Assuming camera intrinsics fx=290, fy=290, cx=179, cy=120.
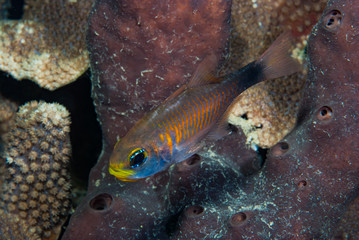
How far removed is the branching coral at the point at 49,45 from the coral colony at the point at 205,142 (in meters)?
0.02

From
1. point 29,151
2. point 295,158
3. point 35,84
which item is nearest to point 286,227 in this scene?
point 295,158

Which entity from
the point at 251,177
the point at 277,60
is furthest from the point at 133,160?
the point at 277,60

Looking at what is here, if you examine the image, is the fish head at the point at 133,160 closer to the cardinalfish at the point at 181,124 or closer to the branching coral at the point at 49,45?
the cardinalfish at the point at 181,124

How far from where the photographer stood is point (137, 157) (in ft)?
6.75

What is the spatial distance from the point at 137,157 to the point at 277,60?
5.17 feet

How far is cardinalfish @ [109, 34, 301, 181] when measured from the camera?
2.06 metres

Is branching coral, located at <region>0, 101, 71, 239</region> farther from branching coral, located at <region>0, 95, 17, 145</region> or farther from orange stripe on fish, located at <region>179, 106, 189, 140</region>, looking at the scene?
orange stripe on fish, located at <region>179, 106, 189, 140</region>

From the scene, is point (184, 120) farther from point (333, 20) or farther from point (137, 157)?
point (333, 20)

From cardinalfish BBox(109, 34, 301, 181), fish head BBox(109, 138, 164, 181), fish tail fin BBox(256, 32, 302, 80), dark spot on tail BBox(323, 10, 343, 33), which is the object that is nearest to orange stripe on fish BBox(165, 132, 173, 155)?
cardinalfish BBox(109, 34, 301, 181)

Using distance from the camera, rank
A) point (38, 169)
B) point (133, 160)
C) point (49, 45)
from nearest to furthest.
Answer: point (133, 160)
point (38, 169)
point (49, 45)

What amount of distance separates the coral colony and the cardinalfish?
27cm

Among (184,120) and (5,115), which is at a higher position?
(184,120)

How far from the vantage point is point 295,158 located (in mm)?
2609

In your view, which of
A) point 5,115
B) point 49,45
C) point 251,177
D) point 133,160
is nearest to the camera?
point 133,160
